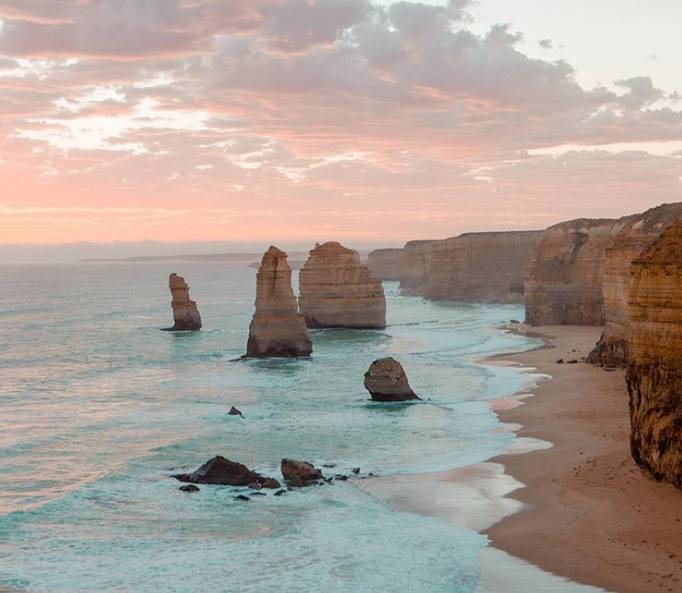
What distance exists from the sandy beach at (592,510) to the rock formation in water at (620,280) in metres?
11.0

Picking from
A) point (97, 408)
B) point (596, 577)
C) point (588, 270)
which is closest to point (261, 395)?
point (97, 408)

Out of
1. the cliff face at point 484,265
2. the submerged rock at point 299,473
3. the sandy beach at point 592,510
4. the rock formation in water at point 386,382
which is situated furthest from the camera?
the cliff face at point 484,265

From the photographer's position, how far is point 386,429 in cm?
3588

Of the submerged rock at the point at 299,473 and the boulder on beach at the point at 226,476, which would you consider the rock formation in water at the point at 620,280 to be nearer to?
the submerged rock at the point at 299,473

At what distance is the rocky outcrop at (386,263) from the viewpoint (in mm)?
194250

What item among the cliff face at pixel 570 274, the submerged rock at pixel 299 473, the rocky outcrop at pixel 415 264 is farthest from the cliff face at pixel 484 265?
the submerged rock at pixel 299 473

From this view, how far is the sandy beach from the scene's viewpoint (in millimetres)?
Result: 18828

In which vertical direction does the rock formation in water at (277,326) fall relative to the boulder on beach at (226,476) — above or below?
above

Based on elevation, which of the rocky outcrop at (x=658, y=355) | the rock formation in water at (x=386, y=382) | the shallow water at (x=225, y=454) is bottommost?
the shallow water at (x=225, y=454)

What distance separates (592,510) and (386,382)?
63.6 feet

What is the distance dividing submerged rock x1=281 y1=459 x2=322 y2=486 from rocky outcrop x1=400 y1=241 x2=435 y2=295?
12776 cm

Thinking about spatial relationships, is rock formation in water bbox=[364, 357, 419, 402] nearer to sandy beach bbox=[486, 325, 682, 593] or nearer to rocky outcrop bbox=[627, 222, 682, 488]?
sandy beach bbox=[486, 325, 682, 593]

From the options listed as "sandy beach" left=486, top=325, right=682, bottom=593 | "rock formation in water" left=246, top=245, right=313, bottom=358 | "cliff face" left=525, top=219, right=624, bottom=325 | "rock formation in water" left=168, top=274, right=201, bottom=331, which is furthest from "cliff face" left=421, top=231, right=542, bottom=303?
"sandy beach" left=486, top=325, right=682, bottom=593

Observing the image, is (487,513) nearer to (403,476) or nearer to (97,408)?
(403,476)
